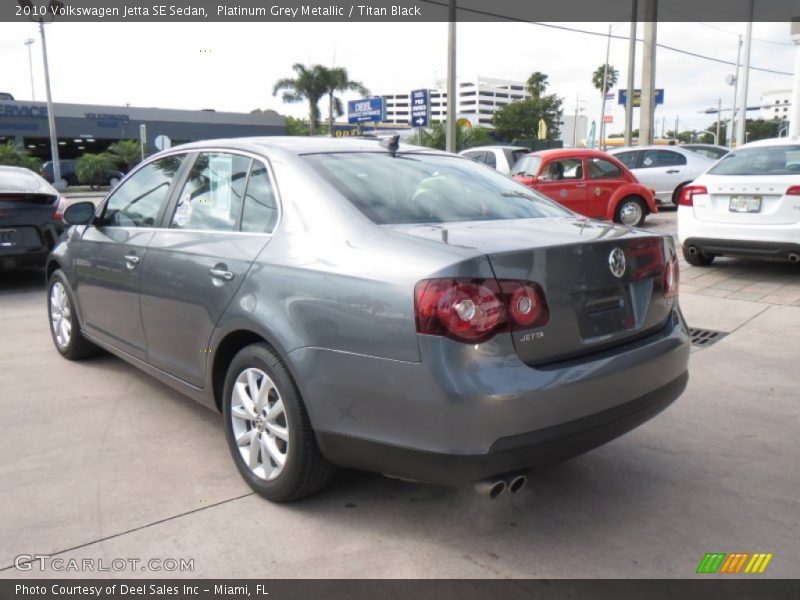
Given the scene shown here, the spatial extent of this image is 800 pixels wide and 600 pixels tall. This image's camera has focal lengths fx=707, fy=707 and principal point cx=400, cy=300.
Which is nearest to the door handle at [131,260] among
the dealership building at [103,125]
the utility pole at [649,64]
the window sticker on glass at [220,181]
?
the window sticker on glass at [220,181]

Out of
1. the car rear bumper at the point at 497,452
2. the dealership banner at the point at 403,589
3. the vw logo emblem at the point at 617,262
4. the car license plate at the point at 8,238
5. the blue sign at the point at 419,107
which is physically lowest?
the dealership banner at the point at 403,589

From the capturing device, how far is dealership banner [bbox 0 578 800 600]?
98.3 inches

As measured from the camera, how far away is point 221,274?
10.8 feet

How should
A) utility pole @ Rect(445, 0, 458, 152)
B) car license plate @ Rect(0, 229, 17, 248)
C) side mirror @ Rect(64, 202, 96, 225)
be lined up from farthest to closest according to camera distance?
utility pole @ Rect(445, 0, 458, 152) → car license plate @ Rect(0, 229, 17, 248) → side mirror @ Rect(64, 202, 96, 225)

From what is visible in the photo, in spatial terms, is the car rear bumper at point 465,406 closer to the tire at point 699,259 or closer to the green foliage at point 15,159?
the tire at point 699,259

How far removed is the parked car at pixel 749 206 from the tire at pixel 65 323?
6.56 m

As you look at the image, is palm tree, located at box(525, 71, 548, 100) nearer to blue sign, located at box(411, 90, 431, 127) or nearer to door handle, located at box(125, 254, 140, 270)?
blue sign, located at box(411, 90, 431, 127)

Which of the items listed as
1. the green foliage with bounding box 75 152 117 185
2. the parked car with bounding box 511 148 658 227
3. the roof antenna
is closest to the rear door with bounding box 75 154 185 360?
the roof antenna

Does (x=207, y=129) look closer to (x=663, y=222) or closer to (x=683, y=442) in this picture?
(x=663, y=222)

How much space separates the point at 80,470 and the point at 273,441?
1147 millimetres

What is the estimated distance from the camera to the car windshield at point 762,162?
773 centimetres

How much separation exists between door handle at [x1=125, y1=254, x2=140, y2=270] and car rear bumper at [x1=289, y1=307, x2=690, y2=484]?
171cm

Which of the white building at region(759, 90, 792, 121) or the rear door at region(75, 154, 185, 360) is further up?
the white building at region(759, 90, 792, 121)

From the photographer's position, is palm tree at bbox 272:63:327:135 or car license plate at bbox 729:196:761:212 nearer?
car license plate at bbox 729:196:761:212
